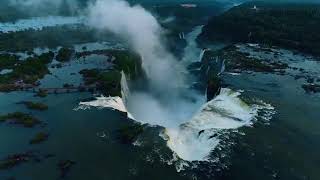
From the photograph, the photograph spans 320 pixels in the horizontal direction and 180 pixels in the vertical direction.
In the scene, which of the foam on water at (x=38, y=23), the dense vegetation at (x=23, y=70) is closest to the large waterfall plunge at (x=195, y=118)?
the dense vegetation at (x=23, y=70)

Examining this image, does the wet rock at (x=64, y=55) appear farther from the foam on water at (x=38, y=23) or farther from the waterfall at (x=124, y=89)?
the foam on water at (x=38, y=23)

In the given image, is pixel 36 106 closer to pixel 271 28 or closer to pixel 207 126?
pixel 207 126

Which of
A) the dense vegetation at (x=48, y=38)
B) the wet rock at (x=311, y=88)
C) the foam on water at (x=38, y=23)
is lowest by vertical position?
the foam on water at (x=38, y=23)

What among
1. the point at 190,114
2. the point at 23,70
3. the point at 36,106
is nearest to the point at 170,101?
the point at 190,114

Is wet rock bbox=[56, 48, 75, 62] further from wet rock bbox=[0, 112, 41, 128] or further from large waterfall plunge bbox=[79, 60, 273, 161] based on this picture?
wet rock bbox=[0, 112, 41, 128]

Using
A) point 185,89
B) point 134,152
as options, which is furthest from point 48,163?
point 185,89

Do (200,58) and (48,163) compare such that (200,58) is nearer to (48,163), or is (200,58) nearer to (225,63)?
(225,63)
